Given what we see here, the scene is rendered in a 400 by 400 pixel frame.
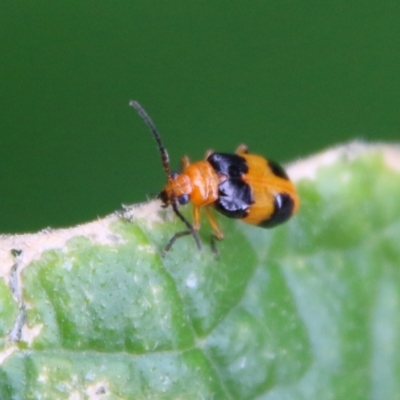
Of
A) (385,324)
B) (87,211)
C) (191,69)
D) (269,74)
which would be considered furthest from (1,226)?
(385,324)

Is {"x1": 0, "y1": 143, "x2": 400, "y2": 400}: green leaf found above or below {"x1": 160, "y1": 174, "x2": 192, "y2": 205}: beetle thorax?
below

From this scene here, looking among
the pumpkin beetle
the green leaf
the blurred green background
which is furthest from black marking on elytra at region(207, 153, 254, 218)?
the blurred green background

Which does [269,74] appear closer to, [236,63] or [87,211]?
[236,63]

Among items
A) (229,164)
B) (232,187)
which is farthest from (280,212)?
(229,164)

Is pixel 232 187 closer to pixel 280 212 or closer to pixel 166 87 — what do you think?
pixel 280 212

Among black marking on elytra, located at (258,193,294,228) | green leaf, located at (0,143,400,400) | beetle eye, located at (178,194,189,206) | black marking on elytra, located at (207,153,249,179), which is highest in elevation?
black marking on elytra, located at (207,153,249,179)

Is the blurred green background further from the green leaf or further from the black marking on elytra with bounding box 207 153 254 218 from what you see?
the green leaf
